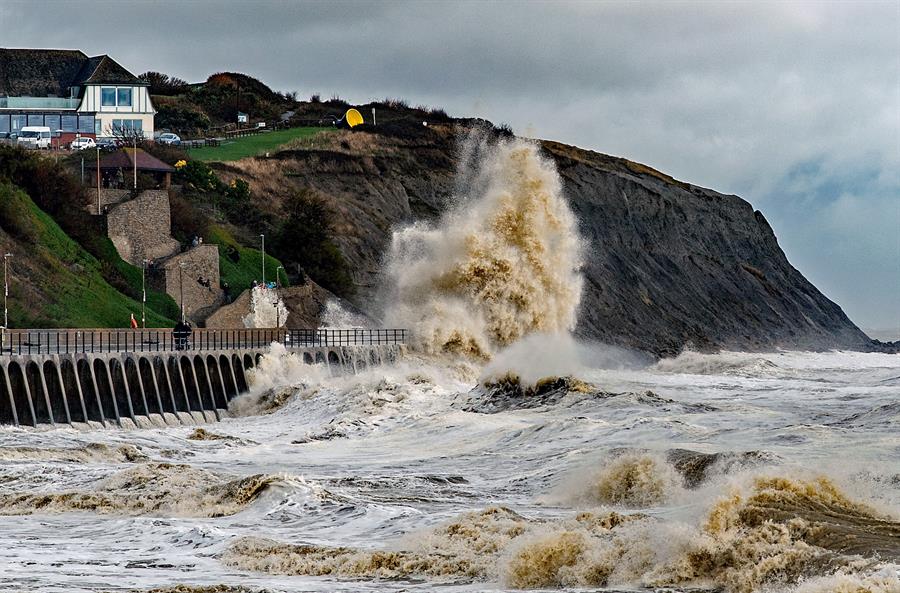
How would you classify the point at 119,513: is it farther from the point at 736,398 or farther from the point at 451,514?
the point at 736,398

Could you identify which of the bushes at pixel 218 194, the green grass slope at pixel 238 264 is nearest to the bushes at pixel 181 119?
the bushes at pixel 218 194

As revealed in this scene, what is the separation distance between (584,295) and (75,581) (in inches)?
2873

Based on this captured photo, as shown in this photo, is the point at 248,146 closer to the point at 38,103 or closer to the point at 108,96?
the point at 108,96

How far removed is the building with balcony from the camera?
93750 millimetres

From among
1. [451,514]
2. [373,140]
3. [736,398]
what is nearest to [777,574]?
[451,514]

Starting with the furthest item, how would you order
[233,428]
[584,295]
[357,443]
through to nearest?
[584,295] < [233,428] < [357,443]

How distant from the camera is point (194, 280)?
65.7 metres

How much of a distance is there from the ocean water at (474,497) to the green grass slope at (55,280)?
1254 cm

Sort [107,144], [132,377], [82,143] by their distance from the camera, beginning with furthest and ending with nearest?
[107,144]
[82,143]
[132,377]

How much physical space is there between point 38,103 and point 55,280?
38.9m

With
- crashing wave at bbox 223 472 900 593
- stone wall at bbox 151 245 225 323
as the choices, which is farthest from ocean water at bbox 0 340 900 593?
stone wall at bbox 151 245 225 323

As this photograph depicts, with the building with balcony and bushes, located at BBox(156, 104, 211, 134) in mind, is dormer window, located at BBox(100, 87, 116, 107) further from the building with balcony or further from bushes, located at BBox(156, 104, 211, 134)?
bushes, located at BBox(156, 104, 211, 134)

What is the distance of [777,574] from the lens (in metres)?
16.4

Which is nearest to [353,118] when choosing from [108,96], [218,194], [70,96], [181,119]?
[181,119]
